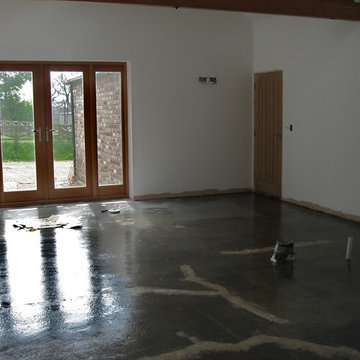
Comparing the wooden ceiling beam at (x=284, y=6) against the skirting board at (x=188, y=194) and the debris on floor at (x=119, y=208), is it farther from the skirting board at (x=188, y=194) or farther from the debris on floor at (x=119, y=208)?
the skirting board at (x=188, y=194)

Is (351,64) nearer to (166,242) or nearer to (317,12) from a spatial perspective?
(317,12)

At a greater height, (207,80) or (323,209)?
(207,80)

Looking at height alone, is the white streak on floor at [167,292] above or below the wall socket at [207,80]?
below

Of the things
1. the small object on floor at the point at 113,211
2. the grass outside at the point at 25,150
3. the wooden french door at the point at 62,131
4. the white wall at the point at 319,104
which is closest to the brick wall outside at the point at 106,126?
the wooden french door at the point at 62,131

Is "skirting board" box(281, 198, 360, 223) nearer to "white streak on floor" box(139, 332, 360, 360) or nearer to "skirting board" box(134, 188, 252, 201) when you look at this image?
"skirting board" box(134, 188, 252, 201)

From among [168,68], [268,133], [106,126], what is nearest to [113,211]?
[106,126]

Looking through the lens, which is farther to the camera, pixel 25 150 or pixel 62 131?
pixel 62 131

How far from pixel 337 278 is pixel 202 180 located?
4.47 metres

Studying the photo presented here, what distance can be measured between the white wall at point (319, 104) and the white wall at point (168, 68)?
0.76 meters

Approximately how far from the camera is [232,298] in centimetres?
402

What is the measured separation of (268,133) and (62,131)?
3.29 metres

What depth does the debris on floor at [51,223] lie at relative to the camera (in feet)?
21.0

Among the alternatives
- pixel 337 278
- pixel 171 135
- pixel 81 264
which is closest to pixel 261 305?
pixel 337 278

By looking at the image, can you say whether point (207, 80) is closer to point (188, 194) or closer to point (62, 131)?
point (188, 194)
